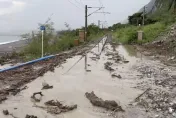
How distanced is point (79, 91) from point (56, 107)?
73.3 inches

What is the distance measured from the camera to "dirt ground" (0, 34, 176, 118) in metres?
6.55

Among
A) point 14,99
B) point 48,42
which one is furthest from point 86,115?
point 48,42

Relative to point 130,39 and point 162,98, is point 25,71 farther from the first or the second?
point 130,39

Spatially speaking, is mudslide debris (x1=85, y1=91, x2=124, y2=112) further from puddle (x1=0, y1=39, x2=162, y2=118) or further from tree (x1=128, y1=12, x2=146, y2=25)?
tree (x1=128, y1=12, x2=146, y2=25)

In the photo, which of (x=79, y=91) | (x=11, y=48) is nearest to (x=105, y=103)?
(x=79, y=91)

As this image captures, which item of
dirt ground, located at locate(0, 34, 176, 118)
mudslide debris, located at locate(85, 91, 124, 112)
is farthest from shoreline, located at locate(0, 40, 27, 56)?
mudslide debris, located at locate(85, 91, 124, 112)

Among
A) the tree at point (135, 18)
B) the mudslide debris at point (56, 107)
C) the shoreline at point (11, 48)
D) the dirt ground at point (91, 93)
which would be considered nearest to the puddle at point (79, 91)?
the dirt ground at point (91, 93)

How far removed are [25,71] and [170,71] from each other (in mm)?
5827

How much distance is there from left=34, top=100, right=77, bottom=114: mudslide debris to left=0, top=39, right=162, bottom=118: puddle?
0.40ft

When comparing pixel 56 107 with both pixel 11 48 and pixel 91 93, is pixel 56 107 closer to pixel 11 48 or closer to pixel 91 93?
pixel 91 93

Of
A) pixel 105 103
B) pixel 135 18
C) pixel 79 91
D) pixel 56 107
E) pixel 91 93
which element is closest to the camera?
pixel 56 107

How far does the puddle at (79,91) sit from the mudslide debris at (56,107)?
123 millimetres

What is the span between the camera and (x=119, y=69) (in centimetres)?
1287

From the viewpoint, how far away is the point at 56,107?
22.2ft
